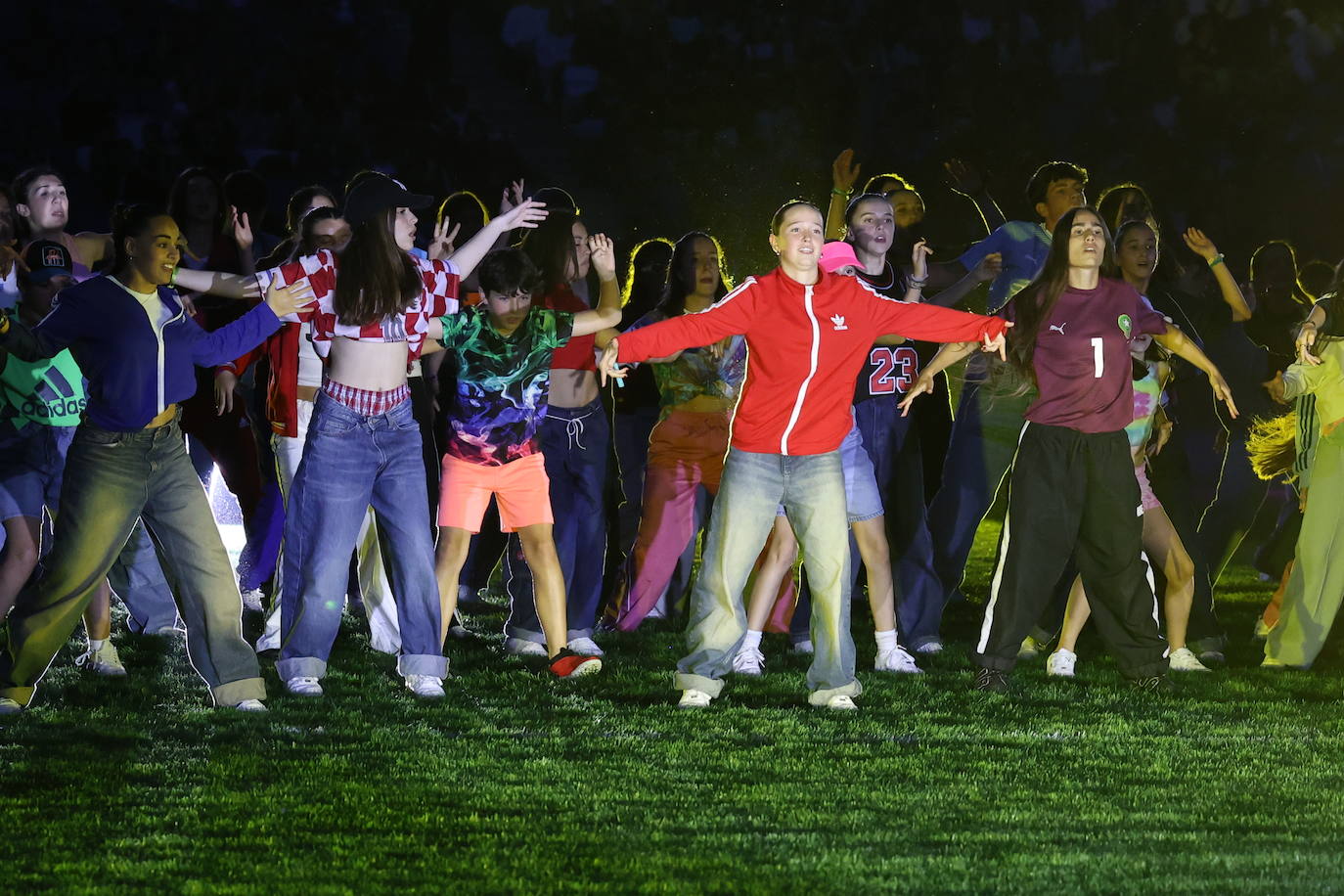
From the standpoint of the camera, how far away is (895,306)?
7.54 m

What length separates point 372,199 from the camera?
761cm

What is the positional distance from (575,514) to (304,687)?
6.20 ft

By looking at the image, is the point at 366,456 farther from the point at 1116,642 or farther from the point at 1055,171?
the point at 1055,171

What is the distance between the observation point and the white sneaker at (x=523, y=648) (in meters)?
8.94

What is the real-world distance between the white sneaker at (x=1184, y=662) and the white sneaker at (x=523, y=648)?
2932 millimetres

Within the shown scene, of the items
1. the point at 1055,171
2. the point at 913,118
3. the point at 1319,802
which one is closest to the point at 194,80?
the point at 913,118

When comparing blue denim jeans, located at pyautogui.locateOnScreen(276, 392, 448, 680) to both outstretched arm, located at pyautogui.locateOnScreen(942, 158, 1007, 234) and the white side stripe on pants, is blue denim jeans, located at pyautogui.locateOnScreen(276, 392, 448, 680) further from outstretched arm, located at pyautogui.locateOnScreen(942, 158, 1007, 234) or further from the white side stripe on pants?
outstretched arm, located at pyautogui.locateOnScreen(942, 158, 1007, 234)

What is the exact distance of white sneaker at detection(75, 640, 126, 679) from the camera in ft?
27.3

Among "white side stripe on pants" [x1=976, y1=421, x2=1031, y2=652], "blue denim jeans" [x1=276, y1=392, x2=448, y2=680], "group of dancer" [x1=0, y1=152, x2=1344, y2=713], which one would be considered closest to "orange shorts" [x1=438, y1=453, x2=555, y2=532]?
"group of dancer" [x1=0, y1=152, x2=1344, y2=713]

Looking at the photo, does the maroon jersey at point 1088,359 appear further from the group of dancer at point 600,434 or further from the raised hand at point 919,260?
the raised hand at point 919,260

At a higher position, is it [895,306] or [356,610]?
[895,306]

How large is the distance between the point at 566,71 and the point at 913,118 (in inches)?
124

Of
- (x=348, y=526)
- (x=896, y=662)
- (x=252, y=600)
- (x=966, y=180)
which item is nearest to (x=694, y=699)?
(x=896, y=662)

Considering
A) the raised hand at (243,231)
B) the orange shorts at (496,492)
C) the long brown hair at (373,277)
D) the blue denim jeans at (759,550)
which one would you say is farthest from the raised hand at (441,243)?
the blue denim jeans at (759,550)
